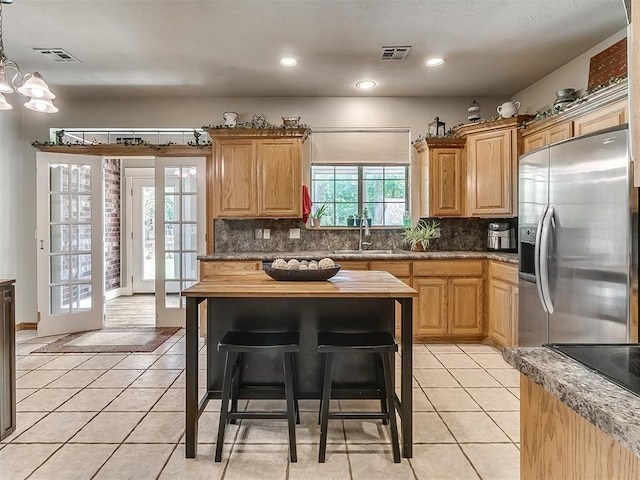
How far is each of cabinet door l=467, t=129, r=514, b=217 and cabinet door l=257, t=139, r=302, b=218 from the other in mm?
1889

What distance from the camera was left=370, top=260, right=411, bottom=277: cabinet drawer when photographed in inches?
168

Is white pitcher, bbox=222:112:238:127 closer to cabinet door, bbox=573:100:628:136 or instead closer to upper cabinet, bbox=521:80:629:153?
upper cabinet, bbox=521:80:629:153

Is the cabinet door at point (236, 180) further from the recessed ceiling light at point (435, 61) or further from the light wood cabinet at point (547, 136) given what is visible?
the light wood cabinet at point (547, 136)

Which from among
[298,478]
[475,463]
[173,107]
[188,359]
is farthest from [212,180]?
[475,463]

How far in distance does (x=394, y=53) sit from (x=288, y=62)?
0.98 metres

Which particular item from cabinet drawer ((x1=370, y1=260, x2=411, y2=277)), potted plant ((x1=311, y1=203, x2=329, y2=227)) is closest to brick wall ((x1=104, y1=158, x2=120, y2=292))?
potted plant ((x1=311, y1=203, x2=329, y2=227))

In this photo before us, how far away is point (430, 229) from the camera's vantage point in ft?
15.8

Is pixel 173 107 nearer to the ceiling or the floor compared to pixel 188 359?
nearer to the ceiling

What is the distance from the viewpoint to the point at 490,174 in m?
4.27

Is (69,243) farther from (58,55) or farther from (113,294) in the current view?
(113,294)

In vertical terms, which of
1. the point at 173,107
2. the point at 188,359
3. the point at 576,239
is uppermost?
the point at 173,107

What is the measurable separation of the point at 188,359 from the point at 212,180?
301 cm

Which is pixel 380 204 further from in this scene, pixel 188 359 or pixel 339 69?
pixel 188 359

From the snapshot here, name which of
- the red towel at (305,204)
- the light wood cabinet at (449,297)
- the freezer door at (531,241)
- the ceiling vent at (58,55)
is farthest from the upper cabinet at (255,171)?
the freezer door at (531,241)
